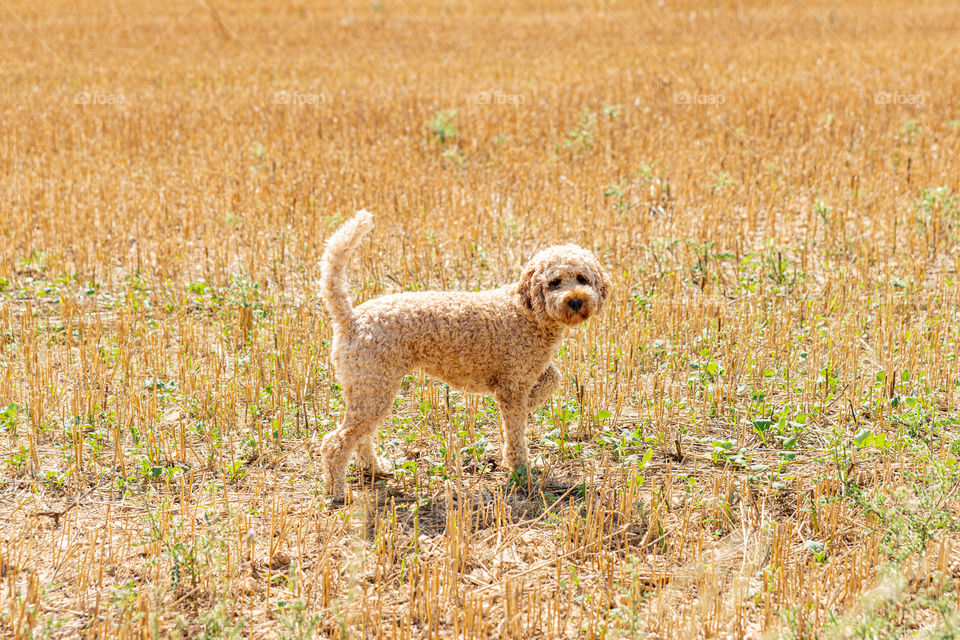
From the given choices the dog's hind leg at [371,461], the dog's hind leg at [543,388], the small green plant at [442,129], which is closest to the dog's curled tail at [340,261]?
the dog's hind leg at [371,461]

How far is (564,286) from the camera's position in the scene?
4.27 metres

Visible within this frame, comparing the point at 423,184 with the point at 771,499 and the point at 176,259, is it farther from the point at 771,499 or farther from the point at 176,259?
the point at 771,499

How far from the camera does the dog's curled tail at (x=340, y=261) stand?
404 cm

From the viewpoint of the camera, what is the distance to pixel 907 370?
207 inches

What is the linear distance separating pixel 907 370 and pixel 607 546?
2.52 metres

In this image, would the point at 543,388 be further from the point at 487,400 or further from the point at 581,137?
the point at 581,137

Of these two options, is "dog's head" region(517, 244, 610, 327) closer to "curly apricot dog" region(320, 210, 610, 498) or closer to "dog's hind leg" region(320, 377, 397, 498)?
"curly apricot dog" region(320, 210, 610, 498)

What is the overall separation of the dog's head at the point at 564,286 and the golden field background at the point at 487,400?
2.71 ft

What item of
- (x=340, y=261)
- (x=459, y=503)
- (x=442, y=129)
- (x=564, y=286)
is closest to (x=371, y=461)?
(x=459, y=503)

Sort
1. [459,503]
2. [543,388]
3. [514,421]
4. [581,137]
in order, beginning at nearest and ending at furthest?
[459,503]
[514,421]
[543,388]
[581,137]

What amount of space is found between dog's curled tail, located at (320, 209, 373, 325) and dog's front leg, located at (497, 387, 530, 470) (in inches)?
36.6

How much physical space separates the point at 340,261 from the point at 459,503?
127 cm

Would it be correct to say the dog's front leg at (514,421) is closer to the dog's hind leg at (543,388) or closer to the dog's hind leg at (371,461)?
the dog's hind leg at (543,388)

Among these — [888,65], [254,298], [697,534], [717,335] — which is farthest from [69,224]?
[888,65]
